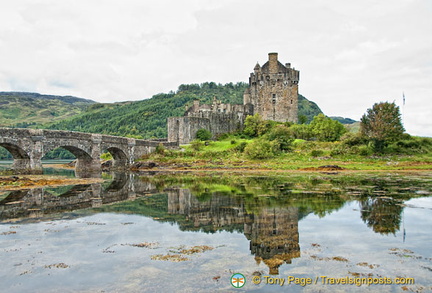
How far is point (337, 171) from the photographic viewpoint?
139 feet

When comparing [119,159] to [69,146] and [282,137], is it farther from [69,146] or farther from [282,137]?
[282,137]

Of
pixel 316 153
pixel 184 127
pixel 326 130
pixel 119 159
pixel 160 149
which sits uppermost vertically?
pixel 184 127

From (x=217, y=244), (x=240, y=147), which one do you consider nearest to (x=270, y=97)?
(x=240, y=147)

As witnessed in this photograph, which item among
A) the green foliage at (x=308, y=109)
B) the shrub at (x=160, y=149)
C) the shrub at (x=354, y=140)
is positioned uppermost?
the green foliage at (x=308, y=109)

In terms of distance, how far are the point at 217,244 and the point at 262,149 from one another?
134ft

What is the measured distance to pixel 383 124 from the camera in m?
48.3

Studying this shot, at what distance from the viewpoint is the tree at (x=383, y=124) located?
1903 inches

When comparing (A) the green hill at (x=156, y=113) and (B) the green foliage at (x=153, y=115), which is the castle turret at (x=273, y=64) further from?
(A) the green hill at (x=156, y=113)

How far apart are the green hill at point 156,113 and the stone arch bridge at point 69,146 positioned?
A: 162 feet

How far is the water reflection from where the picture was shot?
12594 mm

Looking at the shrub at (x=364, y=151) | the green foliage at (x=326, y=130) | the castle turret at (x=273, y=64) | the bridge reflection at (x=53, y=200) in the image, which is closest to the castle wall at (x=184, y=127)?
the castle turret at (x=273, y=64)

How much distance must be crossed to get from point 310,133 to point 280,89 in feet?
45.0

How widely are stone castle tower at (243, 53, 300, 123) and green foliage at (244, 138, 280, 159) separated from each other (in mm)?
18396

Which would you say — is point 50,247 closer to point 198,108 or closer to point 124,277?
point 124,277
